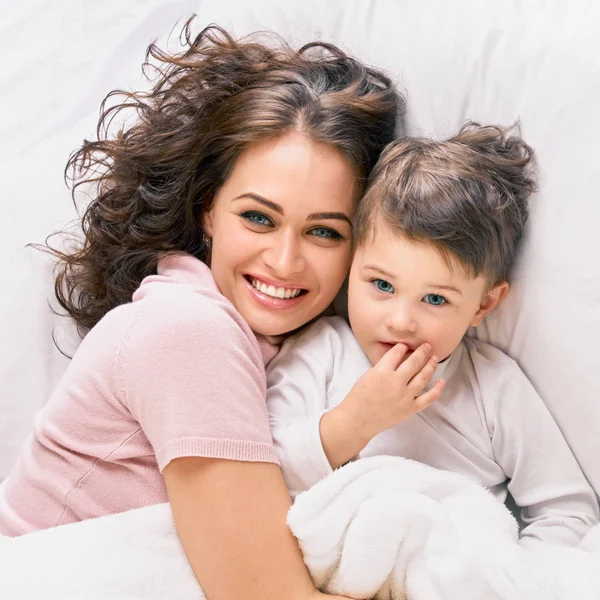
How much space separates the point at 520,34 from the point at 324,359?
0.57m

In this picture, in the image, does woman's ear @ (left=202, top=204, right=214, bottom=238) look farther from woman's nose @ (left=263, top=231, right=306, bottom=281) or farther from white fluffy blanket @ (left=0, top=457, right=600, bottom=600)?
white fluffy blanket @ (left=0, top=457, right=600, bottom=600)

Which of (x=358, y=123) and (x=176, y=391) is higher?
(x=358, y=123)

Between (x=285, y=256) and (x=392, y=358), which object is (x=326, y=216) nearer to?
(x=285, y=256)

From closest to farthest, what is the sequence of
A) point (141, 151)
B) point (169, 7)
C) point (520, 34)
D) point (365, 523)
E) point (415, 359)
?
point (365, 523)
point (415, 359)
point (520, 34)
point (141, 151)
point (169, 7)

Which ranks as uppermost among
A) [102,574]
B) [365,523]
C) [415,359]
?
[415,359]

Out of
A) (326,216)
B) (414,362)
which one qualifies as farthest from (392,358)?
(326,216)

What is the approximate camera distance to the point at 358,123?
139 centimetres

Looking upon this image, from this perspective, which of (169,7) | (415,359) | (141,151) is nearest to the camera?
(415,359)

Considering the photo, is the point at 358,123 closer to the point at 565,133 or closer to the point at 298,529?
the point at 565,133

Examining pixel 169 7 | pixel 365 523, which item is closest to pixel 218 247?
pixel 365 523

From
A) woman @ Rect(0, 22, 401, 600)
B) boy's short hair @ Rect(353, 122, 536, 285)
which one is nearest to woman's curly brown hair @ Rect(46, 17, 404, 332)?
woman @ Rect(0, 22, 401, 600)

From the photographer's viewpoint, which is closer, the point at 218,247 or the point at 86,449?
the point at 86,449

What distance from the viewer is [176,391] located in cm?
115

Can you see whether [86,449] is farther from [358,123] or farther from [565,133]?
[565,133]
